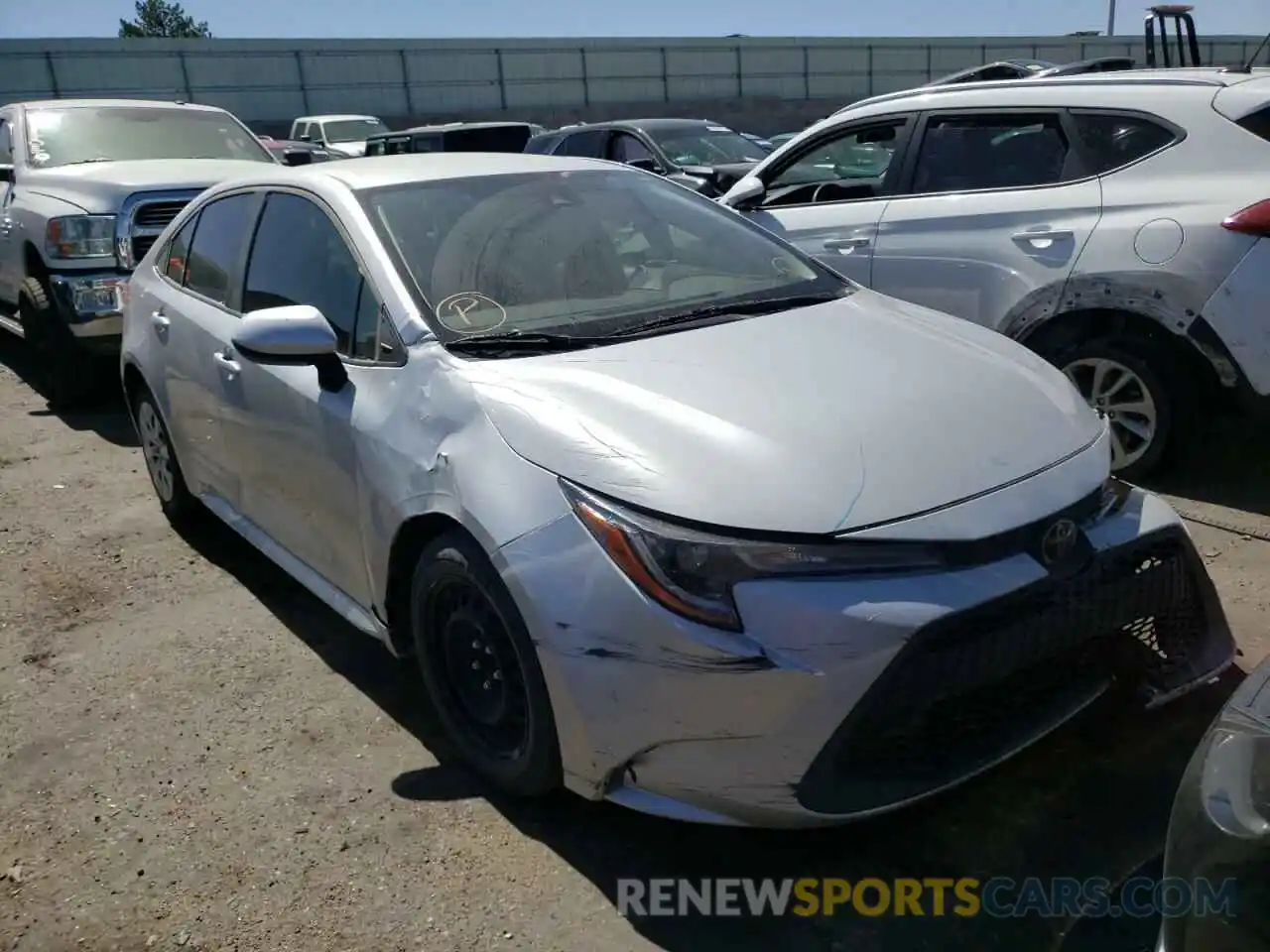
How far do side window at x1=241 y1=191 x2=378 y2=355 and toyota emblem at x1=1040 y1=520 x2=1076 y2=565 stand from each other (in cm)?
191

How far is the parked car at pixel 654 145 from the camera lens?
36.9 feet

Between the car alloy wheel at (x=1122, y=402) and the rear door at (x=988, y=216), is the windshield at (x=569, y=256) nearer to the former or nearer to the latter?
the rear door at (x=988, y=216)

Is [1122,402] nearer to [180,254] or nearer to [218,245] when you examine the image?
[218,245]

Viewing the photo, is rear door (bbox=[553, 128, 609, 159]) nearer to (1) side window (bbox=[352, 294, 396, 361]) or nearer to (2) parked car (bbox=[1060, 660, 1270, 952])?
(1) side window (bbox=[352, 294, 396, 361])

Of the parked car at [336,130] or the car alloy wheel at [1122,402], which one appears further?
the parked car at [336,130]

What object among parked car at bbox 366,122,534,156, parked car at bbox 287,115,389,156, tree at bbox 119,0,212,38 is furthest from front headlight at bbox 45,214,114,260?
tree at bbox 119,0,212,38

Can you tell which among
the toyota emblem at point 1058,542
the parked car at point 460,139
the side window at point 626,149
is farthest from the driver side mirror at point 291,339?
the parked car at point 460,139

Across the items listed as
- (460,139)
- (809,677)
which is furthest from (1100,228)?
(460,139)

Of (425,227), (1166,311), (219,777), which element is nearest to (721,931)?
(219,777)

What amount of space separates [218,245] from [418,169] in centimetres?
98

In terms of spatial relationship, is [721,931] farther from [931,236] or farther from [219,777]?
[931,236]

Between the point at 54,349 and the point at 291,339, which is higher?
the point at 291,339

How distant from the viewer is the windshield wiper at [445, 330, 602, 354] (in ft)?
9.89

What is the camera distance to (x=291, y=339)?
10.3ft
